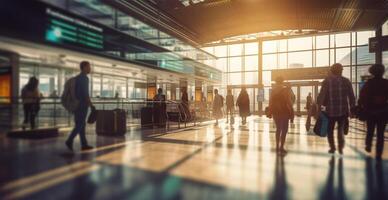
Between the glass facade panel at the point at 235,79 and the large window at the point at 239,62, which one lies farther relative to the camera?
the glass facade panel at the point at 235,79

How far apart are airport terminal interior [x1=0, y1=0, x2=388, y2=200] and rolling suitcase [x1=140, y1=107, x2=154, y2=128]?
4 cm

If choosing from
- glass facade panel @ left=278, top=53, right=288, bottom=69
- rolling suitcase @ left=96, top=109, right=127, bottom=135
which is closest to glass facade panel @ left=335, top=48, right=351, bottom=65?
glass facade panel @ left=278, top=53, right=288, bottom=69

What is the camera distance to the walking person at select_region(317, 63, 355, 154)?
16.7 ft

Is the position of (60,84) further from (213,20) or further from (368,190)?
(368,190)

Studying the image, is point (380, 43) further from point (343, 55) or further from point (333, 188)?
point (333, 188)

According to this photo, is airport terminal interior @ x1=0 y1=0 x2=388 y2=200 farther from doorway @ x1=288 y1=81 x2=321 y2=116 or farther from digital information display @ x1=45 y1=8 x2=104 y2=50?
doorway @ x1=288 y1=81 x2=321 y2=116

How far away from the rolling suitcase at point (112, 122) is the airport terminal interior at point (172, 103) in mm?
32

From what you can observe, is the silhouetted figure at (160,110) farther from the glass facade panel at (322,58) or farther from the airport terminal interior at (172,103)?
the glass facade panel at (322,58)

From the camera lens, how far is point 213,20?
18625mm

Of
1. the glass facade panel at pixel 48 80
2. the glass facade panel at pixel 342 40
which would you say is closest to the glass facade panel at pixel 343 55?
the glass facade panel at pixel 342 40

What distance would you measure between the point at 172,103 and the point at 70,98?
6.44 m

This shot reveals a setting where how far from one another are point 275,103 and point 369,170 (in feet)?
6.78

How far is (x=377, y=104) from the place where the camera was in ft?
15.6

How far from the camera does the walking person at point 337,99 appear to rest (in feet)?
16.7
